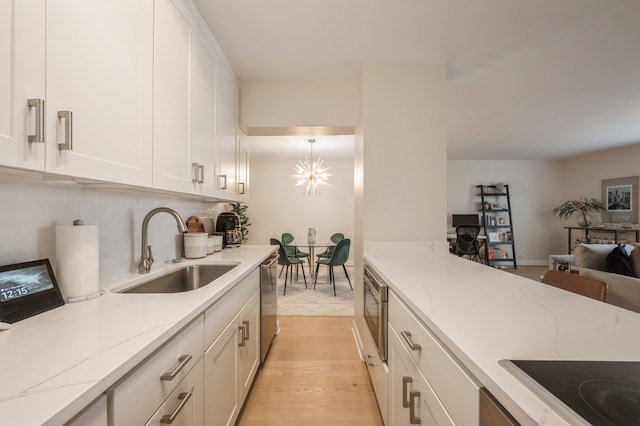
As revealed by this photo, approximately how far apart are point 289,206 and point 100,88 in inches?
238

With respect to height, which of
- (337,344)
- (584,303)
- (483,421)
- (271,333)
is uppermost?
(584,303)

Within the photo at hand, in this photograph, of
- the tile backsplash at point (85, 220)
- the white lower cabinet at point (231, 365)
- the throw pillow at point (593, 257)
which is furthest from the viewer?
the throw pillow at point (593, 257)

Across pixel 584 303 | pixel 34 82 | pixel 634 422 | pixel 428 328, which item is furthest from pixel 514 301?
pixel 34 82

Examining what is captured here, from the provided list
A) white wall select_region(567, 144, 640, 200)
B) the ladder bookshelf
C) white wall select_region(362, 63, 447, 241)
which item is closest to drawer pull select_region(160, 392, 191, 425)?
white wall select_region(362, 63, 447, 241)

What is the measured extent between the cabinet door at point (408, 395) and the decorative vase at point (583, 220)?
714 cm

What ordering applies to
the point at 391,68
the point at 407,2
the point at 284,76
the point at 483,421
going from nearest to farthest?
the point at 483,421
the point at 407,2
the point at 391,68
the point at 284,76

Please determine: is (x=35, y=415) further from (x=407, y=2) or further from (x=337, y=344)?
(x=337, y=344)

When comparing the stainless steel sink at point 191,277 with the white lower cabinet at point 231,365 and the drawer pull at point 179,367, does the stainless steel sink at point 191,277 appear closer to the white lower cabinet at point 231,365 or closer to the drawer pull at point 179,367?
the white lower cabinet at point 231,365

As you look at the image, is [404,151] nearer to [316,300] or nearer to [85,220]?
[85,220]

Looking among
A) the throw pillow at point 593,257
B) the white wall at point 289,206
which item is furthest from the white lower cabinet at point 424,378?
the white wall at point 289,206

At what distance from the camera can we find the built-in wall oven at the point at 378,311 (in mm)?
1562

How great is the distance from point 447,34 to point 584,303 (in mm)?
1934

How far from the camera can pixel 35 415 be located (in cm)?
45

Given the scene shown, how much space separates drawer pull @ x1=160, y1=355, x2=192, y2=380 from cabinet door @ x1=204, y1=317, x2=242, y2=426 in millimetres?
231
